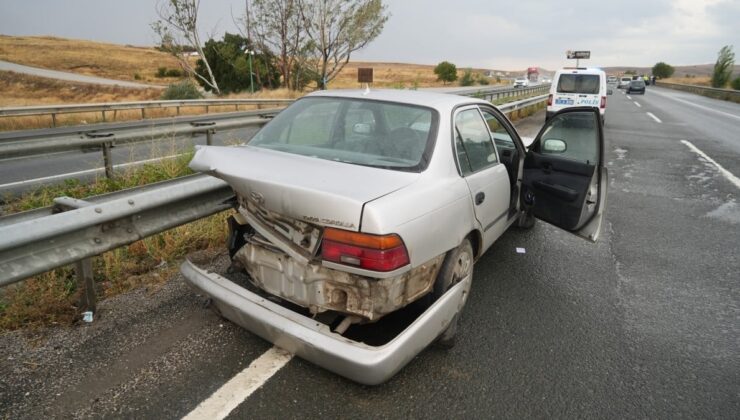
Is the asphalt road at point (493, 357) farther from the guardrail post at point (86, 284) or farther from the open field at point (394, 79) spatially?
the open field at point (394, 79)

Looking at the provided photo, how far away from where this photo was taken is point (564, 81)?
51.9 feet

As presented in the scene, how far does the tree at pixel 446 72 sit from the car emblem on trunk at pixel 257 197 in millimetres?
76410

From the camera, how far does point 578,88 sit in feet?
51.0

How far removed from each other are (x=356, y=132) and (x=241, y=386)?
Answer: 184 cm

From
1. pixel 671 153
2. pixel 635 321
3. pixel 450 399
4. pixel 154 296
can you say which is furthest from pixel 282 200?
pixel 671 153

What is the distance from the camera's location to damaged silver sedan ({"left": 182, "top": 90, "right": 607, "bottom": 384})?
7.50 feet

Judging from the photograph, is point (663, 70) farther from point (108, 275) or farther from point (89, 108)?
point (108, 275)

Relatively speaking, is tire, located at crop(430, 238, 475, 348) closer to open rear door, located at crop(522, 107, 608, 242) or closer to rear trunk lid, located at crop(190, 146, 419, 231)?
rear trunk lid, located at crop(190, 146, 419, 231)

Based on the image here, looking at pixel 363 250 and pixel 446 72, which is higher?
pixel 446 72

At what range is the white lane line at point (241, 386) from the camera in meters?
2.28

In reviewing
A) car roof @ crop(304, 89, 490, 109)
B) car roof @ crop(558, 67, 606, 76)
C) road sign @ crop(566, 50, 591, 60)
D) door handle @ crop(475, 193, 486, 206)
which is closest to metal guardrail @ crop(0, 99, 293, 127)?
car roof @ crop(558, 67, 606, 76)

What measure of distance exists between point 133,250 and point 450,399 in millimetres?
3088

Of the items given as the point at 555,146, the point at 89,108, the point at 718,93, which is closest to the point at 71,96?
the point at 89,108

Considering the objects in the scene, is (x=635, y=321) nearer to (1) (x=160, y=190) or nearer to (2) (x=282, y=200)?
(2) (x=282, y=200)
